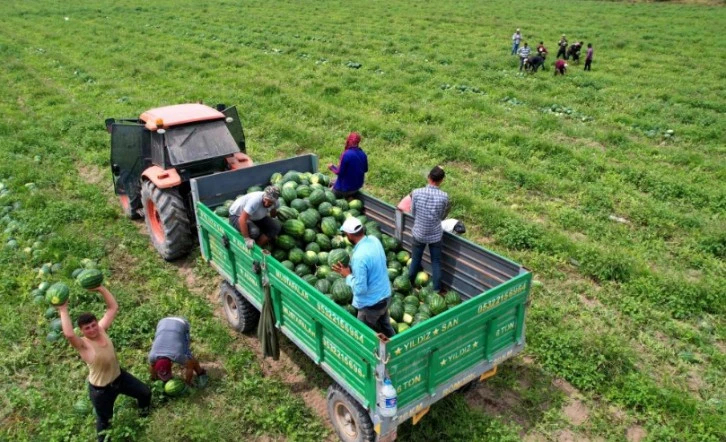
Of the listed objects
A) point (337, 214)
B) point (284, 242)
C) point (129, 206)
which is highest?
point (337, 214)

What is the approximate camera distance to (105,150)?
552 inches

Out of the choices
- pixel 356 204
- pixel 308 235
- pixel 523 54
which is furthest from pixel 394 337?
pixel 523 54

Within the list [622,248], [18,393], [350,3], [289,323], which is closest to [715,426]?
[622,248]

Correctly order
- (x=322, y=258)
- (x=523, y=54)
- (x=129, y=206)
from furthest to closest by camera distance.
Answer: (x=523, y=54) < (x=129, y=206) < (x=322, y=258)

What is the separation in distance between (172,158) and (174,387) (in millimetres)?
3892

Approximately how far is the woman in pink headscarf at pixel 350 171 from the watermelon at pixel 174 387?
3531 millimetres

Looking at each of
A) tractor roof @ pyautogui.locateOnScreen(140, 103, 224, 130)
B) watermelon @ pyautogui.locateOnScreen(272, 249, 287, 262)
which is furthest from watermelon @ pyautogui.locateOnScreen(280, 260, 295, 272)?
tractor roof @ pyautogui.locateOnScreen(140, 103, 224, 130)

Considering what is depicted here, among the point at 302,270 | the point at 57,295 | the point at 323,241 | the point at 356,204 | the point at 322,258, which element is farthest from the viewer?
the point at 356,204

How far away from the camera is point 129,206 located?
404 inches

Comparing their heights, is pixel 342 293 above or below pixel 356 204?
below

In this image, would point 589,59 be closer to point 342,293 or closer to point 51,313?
point 342,293

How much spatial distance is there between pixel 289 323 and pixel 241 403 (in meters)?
1.11

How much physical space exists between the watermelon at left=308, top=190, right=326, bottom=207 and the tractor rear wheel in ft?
7.20

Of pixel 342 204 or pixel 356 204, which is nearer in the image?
pixel 342 204
